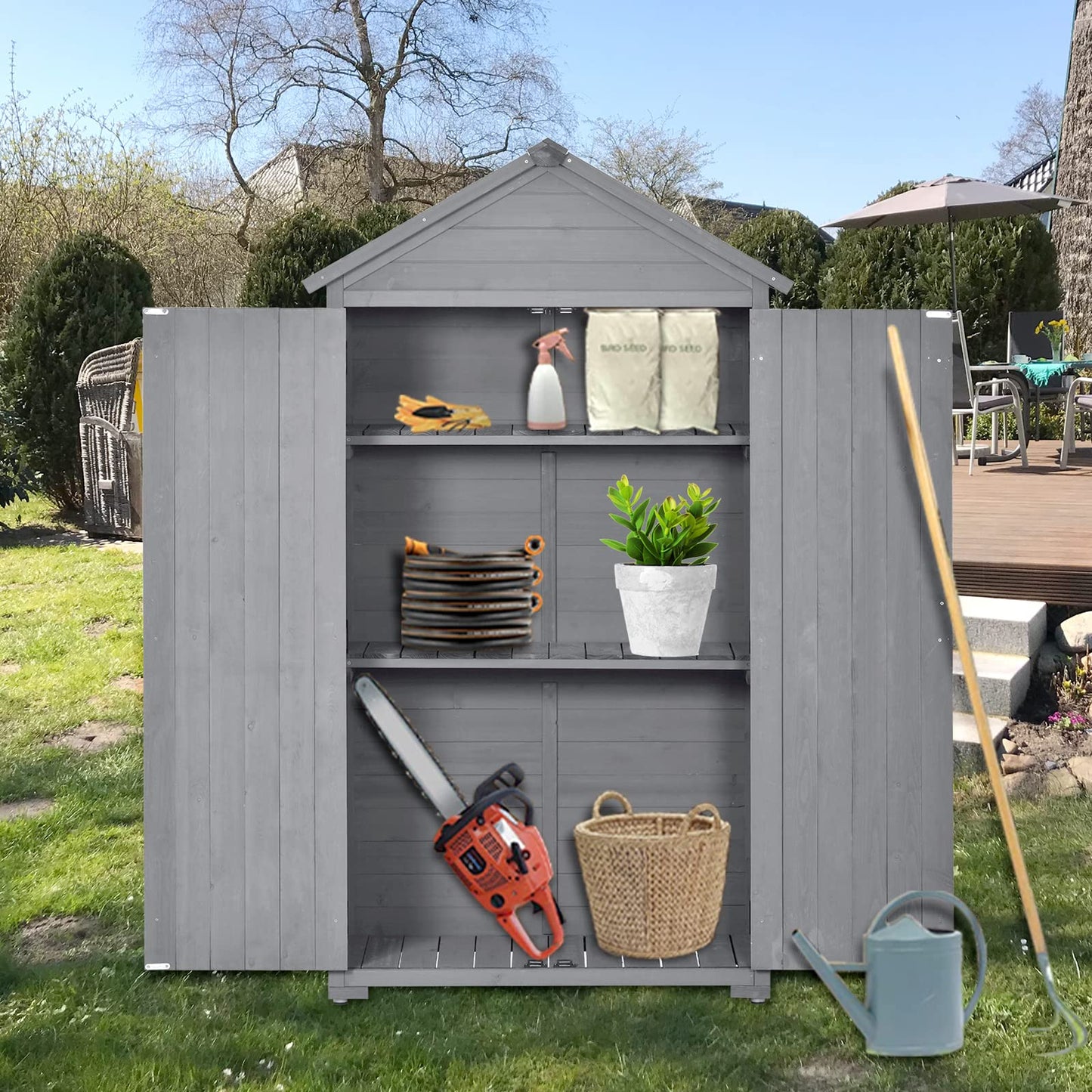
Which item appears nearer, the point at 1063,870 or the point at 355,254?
the point at 355,254

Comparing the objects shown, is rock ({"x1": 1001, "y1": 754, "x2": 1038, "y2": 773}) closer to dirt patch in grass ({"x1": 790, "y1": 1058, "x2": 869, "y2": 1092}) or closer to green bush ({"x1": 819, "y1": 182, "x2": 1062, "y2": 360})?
dirt patch in grass ({"x1": 790, "y1": 1058, "x2": 869, "y2": 1092})

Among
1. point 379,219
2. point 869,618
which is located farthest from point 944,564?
point 379,219

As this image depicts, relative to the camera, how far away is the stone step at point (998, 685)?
15.0ft

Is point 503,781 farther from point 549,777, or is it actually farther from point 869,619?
point 869,619

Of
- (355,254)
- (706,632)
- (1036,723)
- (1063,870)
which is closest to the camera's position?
(355,254)

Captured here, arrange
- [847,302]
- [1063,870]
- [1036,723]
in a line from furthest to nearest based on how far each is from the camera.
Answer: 1. [847,302]
2. [1036,723]
3. [1063,870]

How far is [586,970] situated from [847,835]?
0.71 m

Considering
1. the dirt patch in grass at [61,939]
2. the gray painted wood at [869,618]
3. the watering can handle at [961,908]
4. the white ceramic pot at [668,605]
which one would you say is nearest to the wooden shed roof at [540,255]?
the gray painted wood at [869,618]

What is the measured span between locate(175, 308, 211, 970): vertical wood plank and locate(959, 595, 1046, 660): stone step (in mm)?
2945

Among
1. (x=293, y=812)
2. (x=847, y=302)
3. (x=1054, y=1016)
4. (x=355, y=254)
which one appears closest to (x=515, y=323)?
(x=355, y=254)

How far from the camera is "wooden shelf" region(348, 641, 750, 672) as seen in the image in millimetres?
3078

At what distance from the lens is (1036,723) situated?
471cm

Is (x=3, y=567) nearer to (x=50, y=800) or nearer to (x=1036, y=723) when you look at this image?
(x=50, y=800)

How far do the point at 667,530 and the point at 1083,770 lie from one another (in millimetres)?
2144
